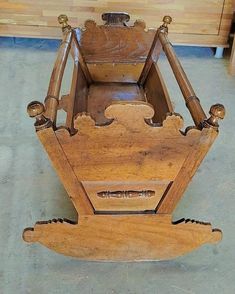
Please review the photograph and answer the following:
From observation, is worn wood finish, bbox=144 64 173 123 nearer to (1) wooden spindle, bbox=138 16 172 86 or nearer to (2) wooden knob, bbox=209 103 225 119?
(1) wooden spindle, bbox=138 16 172 86

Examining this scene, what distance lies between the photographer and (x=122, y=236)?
131cm

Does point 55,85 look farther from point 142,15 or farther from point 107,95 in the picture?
point 142,15

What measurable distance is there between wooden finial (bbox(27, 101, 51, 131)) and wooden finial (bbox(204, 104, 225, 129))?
1.35 ft

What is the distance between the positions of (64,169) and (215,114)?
1.43 ft

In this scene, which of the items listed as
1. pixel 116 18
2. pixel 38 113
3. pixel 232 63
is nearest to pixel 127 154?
pixel 38 113

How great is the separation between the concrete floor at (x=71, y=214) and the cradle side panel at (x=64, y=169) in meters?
0.25

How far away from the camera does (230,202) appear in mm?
1648

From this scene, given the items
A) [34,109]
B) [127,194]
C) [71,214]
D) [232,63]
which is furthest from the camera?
[232,63]

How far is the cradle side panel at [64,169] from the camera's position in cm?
104

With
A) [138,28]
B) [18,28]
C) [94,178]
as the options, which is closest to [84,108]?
[138,28]

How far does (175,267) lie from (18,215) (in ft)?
2.03

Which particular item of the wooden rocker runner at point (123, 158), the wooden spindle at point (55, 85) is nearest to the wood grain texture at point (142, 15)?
the wooden rocker runner at point (123, 158)

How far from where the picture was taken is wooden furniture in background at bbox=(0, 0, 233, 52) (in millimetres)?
2568

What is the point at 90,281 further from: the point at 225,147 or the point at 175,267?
the point at 225,147
